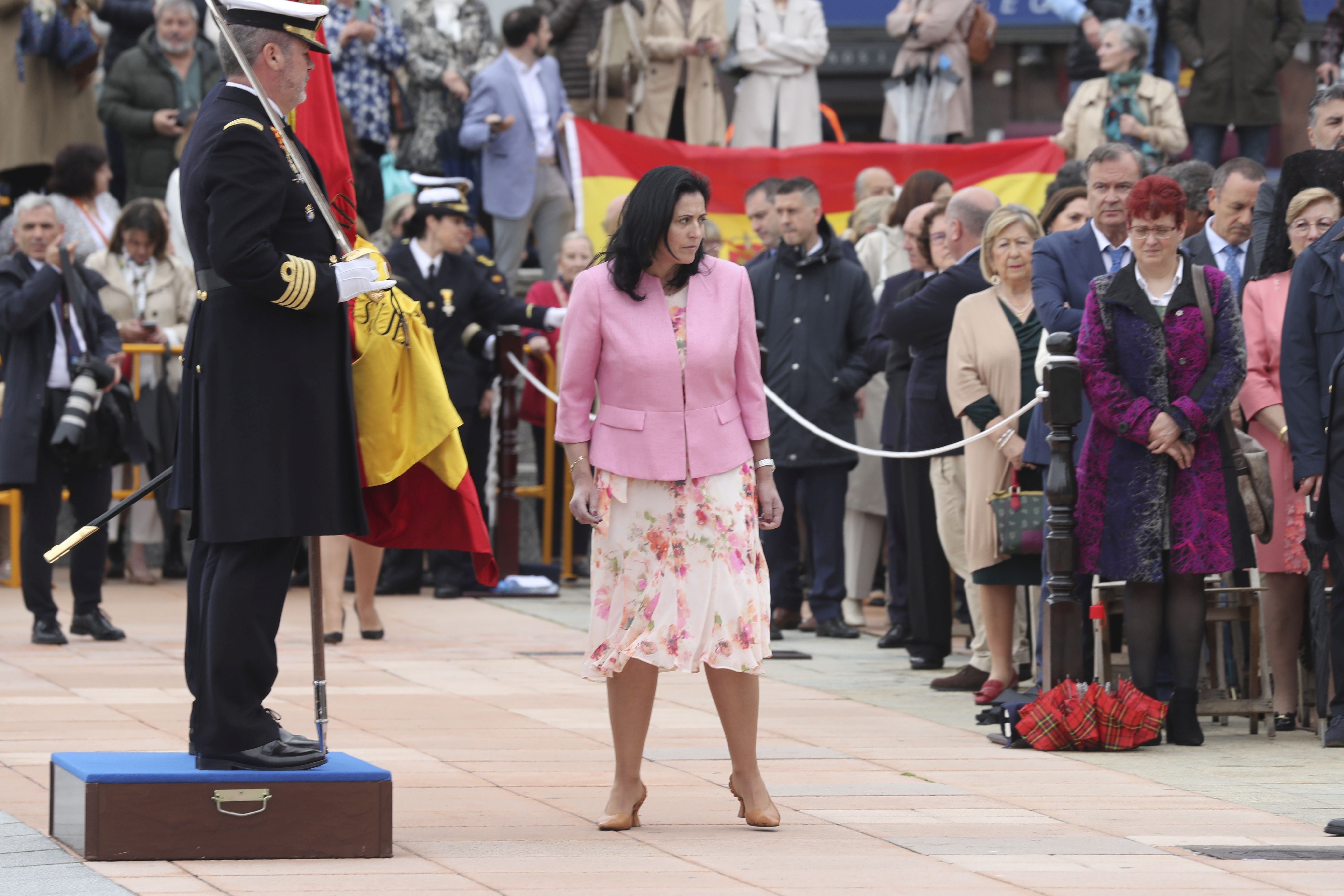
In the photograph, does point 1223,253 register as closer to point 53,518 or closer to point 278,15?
point 278,15

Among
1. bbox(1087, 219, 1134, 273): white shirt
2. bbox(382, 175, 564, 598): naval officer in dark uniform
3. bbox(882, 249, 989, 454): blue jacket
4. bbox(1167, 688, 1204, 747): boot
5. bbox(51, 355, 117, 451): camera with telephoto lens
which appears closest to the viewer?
bbox(1167, 688, 1204, 747): boot

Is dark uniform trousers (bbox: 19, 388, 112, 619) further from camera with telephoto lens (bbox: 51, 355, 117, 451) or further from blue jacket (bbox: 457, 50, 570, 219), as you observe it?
blue jacket (bbox: 457, 50, 570, 219)

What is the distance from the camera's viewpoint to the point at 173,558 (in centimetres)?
1273

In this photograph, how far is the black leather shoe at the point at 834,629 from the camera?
10594 mm

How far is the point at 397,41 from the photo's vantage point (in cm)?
1427

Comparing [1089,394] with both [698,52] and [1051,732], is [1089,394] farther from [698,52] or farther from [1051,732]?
[698,52]

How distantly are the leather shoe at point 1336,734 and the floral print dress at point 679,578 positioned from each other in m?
2.74

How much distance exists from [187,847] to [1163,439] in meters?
3.84

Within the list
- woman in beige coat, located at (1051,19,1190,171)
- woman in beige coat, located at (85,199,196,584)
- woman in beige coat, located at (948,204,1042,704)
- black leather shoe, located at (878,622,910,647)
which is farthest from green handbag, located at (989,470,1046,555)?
woman in beige coat, located at (85,199,196,584)

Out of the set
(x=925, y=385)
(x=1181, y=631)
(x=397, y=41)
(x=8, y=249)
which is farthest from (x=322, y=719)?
(x=397, y=41)

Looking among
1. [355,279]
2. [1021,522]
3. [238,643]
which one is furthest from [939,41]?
[238,643]

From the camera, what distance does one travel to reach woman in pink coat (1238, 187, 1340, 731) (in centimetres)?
793

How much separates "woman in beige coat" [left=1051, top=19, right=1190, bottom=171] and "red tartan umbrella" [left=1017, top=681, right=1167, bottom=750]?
227 inches

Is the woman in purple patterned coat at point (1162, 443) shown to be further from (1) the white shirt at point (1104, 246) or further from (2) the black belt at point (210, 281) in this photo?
(2) the black belt at point (210, 281)
